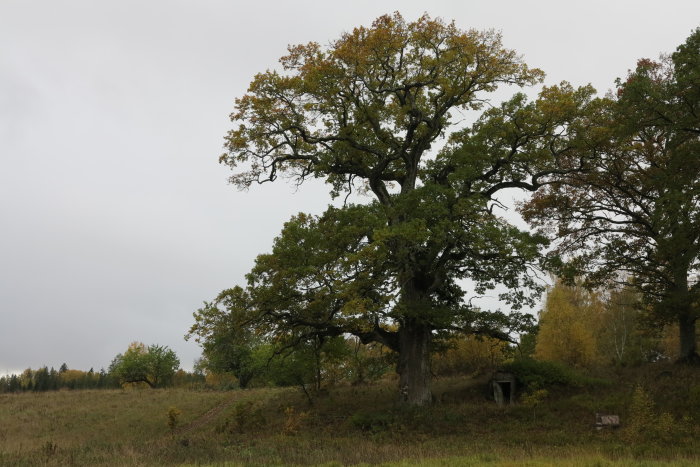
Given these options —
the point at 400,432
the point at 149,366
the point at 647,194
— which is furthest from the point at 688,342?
the point at 149,366

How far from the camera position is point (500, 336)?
2162 cm

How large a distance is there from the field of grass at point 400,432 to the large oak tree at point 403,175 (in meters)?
3.10

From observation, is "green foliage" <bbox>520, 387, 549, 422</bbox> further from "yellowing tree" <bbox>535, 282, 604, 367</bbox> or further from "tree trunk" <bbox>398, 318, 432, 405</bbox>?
"yellowing tree" <bbox>535, 282, 604, 367</bbox>

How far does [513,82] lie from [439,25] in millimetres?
4536

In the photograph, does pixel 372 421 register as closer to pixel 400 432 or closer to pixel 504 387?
pixel 400 432

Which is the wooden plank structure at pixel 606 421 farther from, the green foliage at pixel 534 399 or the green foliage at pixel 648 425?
the green foliage at pixel 534 399

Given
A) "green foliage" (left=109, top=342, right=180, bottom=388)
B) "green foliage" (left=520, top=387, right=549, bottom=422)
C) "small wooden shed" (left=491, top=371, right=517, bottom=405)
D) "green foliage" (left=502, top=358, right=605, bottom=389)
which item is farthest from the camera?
"green foliage" (left=109, top=342, right=180, bottom=388)

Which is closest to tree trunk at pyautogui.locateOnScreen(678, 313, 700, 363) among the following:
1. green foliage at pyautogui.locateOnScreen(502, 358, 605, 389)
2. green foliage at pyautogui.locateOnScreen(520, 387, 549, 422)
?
green foliage at pyautogui.locateOnScreen(502, 358, 605, 389)

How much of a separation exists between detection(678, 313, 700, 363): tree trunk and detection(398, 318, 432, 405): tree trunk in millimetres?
12206

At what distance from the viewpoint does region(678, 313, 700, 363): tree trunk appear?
23.4m

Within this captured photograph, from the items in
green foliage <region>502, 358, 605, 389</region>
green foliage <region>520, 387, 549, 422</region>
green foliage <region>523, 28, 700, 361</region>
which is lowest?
green foliage <region>520, 387, 549, 422</region>

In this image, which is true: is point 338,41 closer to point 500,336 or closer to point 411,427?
point 500,336

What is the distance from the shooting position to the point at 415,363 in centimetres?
2212

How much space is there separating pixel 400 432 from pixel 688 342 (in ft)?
51.4
